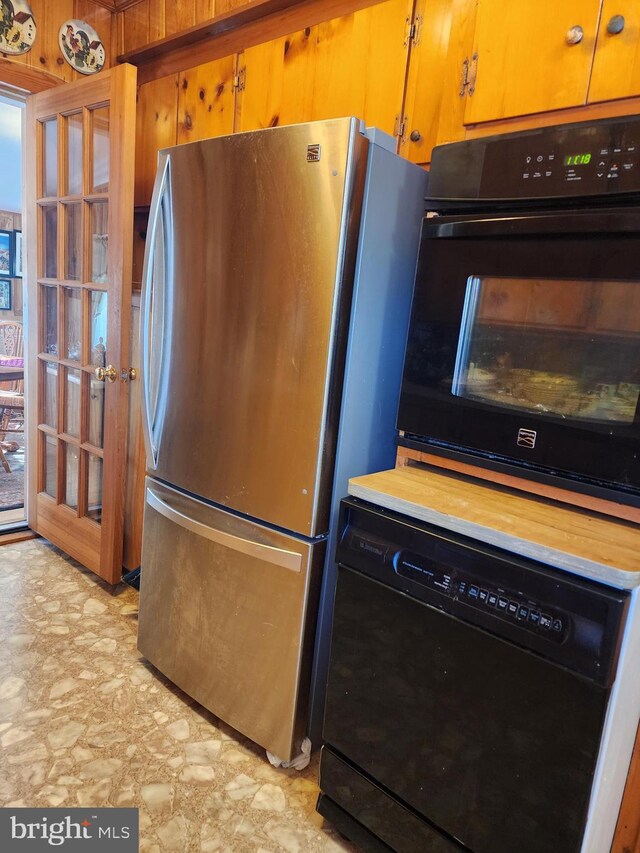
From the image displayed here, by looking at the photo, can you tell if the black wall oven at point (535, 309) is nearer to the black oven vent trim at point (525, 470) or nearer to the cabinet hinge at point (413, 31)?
the black oven vent trim at point (525, 470)

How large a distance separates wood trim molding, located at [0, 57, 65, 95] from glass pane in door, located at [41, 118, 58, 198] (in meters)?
0.15

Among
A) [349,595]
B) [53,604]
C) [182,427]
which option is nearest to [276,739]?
[349,595]

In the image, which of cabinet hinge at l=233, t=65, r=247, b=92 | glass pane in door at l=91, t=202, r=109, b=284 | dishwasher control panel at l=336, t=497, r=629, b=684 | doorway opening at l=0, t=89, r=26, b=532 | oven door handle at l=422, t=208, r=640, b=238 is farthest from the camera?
doorway opening at l=0, t=89, r=26, b=532

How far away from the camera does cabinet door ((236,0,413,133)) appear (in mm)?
1534

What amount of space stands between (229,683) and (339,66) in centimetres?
184

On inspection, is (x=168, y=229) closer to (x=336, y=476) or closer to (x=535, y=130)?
(x=336, y=476)

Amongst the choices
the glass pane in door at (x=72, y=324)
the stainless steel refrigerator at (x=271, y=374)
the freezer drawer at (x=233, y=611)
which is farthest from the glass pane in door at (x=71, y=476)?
the stainless steel refrigerator at (x=271, y=374)

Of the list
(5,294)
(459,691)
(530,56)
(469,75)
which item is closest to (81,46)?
(469,75)

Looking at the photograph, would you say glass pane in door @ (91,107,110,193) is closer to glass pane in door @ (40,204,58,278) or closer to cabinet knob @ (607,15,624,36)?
glass pane in door @ (40,204,58,278)

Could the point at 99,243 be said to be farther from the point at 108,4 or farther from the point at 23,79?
the point at 108,4

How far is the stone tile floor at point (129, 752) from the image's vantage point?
1315mm

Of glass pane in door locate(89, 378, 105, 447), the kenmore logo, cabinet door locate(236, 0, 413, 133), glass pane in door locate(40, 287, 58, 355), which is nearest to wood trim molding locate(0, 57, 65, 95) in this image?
glass pane in door locate(40, 287, 58, 355)

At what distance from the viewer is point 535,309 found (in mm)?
1052

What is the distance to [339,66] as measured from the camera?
165 centimetres
